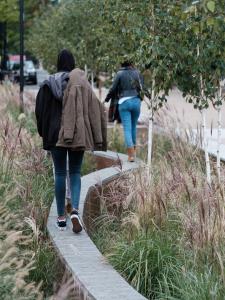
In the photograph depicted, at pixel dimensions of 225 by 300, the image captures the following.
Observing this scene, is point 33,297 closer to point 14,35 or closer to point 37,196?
point 37,196

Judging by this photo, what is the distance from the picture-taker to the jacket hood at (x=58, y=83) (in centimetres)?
670

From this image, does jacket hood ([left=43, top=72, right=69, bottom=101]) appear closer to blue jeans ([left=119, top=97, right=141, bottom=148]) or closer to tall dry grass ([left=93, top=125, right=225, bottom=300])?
tall dry grass ([left=93, top=125, right=225, bottom=300])

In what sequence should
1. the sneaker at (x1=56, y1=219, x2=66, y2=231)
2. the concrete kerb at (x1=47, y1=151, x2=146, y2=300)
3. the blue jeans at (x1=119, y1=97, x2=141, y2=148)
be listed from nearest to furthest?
the concrete kerb at (x1=47, y1=151, x2=146, y2=300)
the sneaker at (x1=56, y1=219, x2=66, y2=231)
the blue jeans at (x1=119, y1=97, x2=141, y2=148)

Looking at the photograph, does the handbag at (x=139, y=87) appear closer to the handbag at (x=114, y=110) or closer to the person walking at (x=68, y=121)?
the handbag at (x=114, y=110)

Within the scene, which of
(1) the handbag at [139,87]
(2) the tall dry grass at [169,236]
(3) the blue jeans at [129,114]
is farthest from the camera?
(3) the blue jeans at [129,114]

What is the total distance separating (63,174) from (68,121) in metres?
0.52

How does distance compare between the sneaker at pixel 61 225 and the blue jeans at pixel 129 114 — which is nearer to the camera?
the sneaker at pixel 61 225

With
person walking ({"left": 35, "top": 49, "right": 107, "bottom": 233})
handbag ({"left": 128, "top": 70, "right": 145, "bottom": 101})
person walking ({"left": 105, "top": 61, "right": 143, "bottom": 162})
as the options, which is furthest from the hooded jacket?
person walking ({"left": 105, "top": 61, "right": 143, "bottom": 162})

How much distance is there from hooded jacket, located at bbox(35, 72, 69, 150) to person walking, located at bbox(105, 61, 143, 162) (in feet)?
13.7

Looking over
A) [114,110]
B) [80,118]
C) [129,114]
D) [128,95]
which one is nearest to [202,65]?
[80,118]

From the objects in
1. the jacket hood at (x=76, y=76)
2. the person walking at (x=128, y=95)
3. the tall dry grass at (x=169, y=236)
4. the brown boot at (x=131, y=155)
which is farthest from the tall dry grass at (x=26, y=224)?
the person walking at (x=128, y=95)

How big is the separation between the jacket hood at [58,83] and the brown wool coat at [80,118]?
0.05 metres

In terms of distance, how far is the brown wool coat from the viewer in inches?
260

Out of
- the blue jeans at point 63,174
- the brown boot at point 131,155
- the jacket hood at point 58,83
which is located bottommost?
the brown boot at point 131,155
